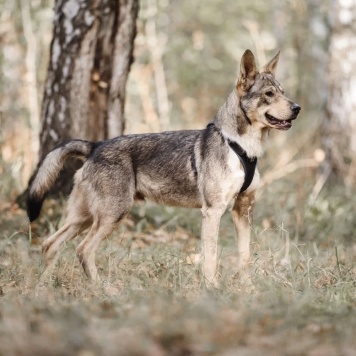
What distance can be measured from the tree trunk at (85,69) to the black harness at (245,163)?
253 centimetres

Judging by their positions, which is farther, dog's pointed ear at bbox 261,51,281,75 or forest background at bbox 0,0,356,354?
dog's pointed ear at bbox 261,51,281,75

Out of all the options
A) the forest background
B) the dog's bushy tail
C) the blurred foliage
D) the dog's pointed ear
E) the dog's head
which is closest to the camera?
the forest background

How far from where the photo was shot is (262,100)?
603cm

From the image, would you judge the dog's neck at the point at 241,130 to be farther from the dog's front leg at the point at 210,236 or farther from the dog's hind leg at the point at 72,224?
the dog's hind leg at the point at 72,224

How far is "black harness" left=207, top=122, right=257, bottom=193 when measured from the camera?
19.7 feet

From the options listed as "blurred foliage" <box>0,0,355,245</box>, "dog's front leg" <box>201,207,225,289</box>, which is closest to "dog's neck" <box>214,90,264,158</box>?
"dog's front leg" <box>201,207,225,289</box>

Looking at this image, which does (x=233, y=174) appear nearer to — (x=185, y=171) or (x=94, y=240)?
(x=185, y=171)

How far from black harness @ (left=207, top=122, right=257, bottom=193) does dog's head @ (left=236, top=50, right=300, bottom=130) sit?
0.94 feet

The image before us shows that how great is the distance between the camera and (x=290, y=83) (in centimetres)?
2127

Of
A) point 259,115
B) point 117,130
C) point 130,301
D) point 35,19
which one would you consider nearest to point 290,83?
point 35,19

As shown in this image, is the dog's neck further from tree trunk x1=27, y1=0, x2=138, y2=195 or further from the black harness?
tree trunk x1=27, y1=0, x2=138, y2=195

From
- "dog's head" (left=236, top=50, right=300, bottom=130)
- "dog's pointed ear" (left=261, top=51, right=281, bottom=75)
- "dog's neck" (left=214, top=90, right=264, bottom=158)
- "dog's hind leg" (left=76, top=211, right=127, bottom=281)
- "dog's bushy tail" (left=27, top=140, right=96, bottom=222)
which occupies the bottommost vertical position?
"dog's hind leg" (left=76, top=211, right=127, bottom=281)

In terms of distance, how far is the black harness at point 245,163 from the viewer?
599 cm

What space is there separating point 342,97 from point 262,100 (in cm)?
460
